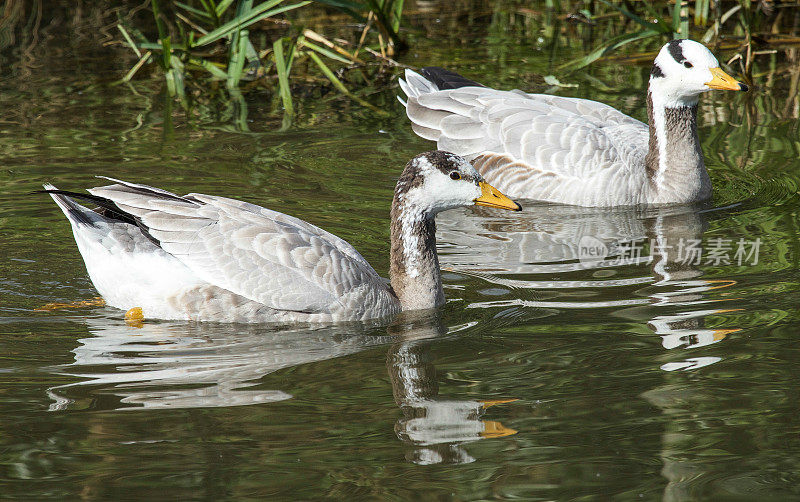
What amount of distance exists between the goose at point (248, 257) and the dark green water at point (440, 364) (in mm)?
179

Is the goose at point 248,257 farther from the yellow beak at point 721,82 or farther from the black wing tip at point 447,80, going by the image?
the black wing tip at point 447,80

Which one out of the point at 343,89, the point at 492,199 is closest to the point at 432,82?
the point at 343,89

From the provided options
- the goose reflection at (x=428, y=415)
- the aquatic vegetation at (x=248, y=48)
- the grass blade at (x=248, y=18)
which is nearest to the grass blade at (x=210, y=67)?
the aquatic vegetation at (x=248, y=48)

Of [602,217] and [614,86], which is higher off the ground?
[614,86]

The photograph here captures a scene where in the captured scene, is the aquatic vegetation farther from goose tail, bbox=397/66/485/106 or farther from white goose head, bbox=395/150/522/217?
white goose head, bbox=395/150/522/217

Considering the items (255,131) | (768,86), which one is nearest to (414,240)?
(255,131)

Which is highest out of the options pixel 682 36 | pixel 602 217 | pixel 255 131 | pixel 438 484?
pixel 682 36

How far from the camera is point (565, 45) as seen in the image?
583 inches

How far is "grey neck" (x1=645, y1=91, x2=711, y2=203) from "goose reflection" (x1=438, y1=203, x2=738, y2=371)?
0.16m

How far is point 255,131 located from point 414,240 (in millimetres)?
4574

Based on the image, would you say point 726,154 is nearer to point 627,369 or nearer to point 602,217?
point 602,217

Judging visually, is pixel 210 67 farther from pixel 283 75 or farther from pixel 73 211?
pixel 73 211

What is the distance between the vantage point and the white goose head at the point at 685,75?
32.1 feet

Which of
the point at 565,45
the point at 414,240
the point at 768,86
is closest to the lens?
the point at 414,240
